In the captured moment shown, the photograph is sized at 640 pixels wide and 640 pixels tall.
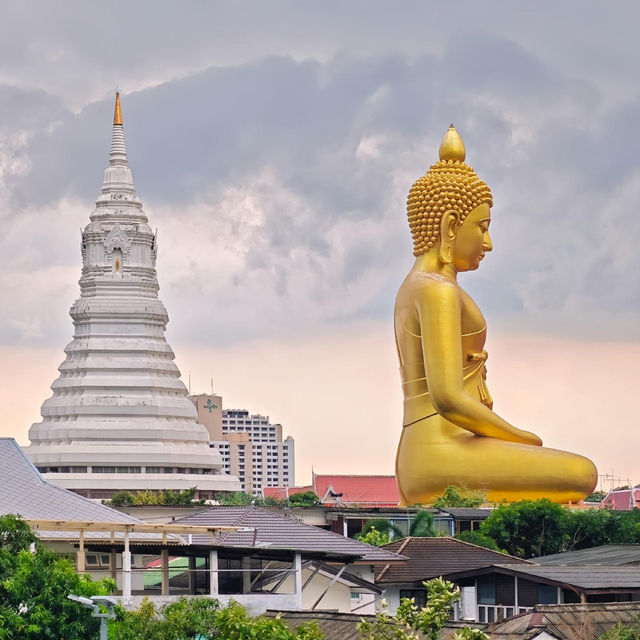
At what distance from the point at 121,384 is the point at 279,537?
1807 inches

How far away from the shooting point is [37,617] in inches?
902

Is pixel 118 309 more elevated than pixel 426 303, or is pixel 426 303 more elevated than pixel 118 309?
pixel 118 309

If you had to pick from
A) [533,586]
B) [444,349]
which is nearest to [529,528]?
[444,349]

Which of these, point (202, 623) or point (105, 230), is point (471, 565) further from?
point (105, 230)

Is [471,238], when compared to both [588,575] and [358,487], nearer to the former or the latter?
[588,575]

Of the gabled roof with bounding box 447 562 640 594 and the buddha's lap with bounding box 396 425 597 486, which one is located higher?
the buddha's lap with bounding box 396 425 597 486

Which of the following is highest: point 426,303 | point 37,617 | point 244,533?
point 426,303

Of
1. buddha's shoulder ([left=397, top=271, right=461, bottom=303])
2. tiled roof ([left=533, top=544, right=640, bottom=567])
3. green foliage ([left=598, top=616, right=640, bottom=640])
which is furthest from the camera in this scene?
buddha's shoulder ([left=397, top=271, right=461, bottom=303])

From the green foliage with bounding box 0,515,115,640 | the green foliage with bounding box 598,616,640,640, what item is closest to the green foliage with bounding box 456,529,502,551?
the green foliage with bounding box 598,616,640,640

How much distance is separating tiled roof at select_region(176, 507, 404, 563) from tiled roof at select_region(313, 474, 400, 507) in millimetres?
53274

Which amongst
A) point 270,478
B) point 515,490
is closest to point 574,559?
point 515,490

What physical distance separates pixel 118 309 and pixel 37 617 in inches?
2103

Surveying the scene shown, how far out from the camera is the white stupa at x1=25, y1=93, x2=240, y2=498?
7375 cm

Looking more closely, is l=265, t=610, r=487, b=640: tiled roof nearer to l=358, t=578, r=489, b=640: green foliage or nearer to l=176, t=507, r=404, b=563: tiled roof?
l=358, t=578, r=489, b=640: green foliage
